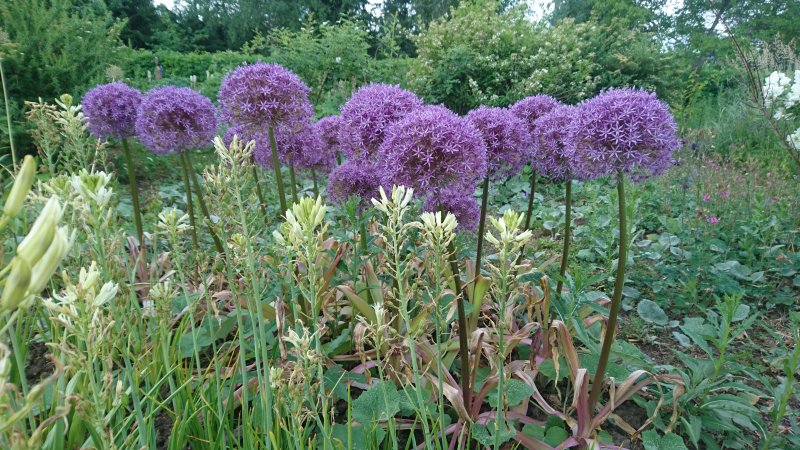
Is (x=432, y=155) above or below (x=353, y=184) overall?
above

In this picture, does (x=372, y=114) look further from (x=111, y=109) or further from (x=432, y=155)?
(x=111, y=109)

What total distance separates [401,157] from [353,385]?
111 cm

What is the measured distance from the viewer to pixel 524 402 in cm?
217

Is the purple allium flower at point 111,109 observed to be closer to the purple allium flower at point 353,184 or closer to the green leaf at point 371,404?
the purple allium flower at point 353,184

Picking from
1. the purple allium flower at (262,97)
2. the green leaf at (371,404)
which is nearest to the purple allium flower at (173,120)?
the purple allium flower at (262,97)

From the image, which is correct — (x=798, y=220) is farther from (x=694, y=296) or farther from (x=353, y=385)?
(x=353, y=385)

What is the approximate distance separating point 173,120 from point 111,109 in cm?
52

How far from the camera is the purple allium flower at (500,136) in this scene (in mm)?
2453

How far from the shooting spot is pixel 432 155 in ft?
6.49

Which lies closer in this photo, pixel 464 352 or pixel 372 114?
pixel 464 352

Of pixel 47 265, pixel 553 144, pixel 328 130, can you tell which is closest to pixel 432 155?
pixel 553 144

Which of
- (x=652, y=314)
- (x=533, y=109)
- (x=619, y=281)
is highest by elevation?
(x=533, y=109)

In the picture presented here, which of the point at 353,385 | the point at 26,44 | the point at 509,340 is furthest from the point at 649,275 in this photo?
the point at 26,44

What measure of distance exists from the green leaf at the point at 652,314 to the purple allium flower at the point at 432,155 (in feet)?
5.84
